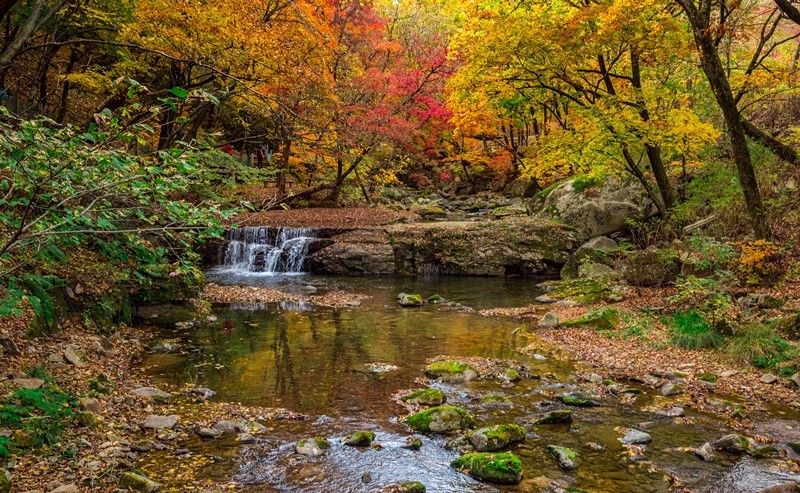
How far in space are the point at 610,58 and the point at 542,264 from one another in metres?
7.60

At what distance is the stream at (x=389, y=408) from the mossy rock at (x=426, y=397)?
25 centimetres

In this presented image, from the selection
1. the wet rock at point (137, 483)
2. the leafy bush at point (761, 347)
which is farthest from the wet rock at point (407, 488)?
the leafy bush at point (761, 347)

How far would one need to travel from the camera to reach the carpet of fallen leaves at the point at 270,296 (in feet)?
46.5

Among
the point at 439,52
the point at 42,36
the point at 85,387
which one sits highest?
the point at 439,52

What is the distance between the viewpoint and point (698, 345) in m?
9.09

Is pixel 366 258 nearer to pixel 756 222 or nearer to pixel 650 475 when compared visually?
pixel 756 222

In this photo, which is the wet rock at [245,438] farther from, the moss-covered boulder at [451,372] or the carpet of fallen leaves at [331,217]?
the carpet of fallen leaves at [331,217]

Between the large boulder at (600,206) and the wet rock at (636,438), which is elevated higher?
the large boulder at (600,206)

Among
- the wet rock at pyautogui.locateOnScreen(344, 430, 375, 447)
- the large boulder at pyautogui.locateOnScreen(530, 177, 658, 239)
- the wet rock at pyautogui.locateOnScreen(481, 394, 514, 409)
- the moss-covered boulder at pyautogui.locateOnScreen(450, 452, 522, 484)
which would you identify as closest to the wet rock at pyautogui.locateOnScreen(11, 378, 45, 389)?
the wet rock at pyautogui.locateOnScreen(344, 430, 375, 447)

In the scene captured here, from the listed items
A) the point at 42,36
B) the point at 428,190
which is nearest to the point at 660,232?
the point at 42,36

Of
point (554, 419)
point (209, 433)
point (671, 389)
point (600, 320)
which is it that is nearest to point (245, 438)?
point (209, 433)

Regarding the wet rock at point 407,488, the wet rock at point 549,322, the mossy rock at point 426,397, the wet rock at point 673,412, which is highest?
the wet rock at point 549,322

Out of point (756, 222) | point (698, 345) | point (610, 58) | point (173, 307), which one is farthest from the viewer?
point (610, 58)

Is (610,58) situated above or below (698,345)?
→ above
